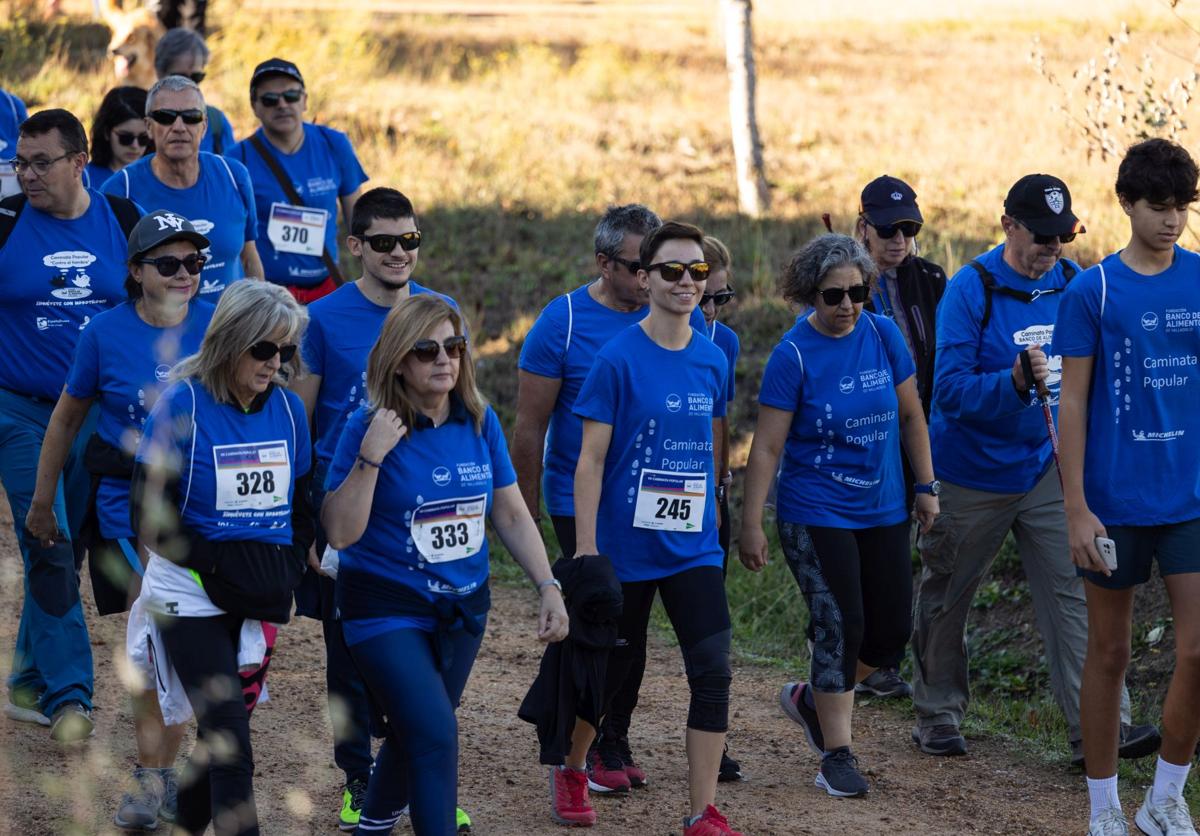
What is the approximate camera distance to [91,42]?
65.7 ft

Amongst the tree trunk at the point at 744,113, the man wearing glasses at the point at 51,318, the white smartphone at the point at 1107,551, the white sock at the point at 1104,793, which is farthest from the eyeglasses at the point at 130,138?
the tree trunk at the point at 744,113

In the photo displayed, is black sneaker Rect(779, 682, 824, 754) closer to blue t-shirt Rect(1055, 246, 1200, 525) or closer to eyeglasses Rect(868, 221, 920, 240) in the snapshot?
blue t-shirt Rect(1055, 246, 1200, 525)

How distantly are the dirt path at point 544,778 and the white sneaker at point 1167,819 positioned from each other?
38 cm

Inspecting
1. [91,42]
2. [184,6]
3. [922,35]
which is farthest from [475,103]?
[922,35]

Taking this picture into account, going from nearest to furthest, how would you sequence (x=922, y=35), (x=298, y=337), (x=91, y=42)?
(x=298, y=337)
(x=91, y=42)
(x=922, y=35)

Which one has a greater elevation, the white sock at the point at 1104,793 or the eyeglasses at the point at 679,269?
the eyeglasses at the point at 679,269

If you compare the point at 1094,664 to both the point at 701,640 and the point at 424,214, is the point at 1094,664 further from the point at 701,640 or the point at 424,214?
the point at 424,214

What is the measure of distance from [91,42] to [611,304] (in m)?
15.9

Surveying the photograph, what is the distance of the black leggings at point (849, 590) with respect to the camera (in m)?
6.01

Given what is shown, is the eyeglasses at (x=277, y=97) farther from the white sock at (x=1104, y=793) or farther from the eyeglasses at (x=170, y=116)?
the white sock at (x=1104, y=793)

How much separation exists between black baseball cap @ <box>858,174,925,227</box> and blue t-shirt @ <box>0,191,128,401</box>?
303 cm

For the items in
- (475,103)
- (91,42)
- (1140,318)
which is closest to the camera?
(1140,318)

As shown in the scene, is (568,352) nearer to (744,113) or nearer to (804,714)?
(804,714)

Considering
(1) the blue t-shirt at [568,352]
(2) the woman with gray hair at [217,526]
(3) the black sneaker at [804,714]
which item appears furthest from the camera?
(3) the black sneaker at [804,714]
